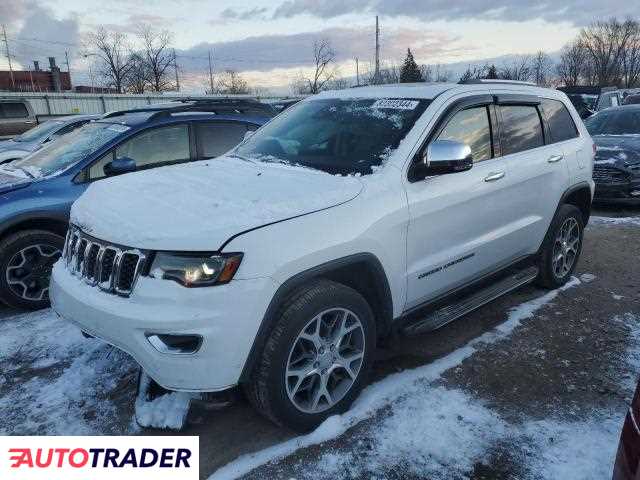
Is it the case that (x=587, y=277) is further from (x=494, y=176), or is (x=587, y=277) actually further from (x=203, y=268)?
(x=203, y=268)

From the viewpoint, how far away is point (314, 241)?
2557 mm

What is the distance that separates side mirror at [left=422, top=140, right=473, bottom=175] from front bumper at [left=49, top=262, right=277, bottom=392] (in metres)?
1.31

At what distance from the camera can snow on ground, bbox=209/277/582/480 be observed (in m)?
2.57

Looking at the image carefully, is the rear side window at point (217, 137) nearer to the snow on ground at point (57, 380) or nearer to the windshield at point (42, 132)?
the snow on ground at point (57, 380)

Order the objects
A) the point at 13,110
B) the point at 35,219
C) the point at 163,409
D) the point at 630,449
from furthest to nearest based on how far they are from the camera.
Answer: the point at 13,110 < the point at 35,219 < the point at 163,409 < the point at 630,449

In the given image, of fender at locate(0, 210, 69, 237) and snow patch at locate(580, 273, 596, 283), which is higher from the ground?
fender at locate(0, 210, 69, 237)

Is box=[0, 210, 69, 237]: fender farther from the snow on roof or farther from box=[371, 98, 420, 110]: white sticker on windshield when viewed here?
box=[371, 98, 420, 110]: white sticker on windshield

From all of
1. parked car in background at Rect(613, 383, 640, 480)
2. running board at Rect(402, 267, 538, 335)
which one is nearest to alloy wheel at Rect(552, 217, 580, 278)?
running board at Rect(402, 267, 538, 335)

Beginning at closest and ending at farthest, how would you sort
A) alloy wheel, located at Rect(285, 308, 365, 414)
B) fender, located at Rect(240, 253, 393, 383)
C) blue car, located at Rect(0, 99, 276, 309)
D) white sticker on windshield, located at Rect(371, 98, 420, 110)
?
fender, located at Rect(240, 253, 393, 383), alloy wheel, located at Rect(285, 308, 365, 414), white sticker on windshield, located at Rect(371, 98, 420, 110), blue car, located at Rect(0, 99, 276, 309)

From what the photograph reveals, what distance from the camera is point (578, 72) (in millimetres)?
72125

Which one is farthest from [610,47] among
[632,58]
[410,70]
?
[410,70]

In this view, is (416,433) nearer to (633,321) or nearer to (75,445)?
(75,445)

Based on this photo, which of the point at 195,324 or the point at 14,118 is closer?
the point at 195,324

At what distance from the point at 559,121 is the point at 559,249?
118 centimetres
